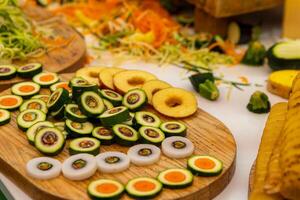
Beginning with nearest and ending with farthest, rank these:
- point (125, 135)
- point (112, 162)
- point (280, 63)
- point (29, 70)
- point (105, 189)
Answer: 1. point (105, 189)
2. point (112, 162)
3. point (125, 135)
4. point (29, 70)
5. point (280, 63)

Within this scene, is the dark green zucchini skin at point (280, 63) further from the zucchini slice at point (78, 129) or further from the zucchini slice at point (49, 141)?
the zucchini slice at point (49, 141)

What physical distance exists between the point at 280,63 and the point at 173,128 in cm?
78

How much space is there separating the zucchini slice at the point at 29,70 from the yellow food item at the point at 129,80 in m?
0.31

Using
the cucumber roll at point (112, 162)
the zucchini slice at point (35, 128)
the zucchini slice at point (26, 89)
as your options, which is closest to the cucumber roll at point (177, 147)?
the cucumber roll at point (112, 162)

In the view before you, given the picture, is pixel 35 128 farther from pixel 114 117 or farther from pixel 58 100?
pixel 114 117

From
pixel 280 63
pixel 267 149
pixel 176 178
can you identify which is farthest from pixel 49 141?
pixel 280 63

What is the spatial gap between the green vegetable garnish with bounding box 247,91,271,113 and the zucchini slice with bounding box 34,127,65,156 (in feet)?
2.52

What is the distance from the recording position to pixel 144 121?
6.51 feet

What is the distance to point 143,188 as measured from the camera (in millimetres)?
1677

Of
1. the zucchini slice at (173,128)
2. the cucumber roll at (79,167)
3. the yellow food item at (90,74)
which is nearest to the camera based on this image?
the cucumber roll at (79,167)

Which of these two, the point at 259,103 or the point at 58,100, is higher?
the point at 58,100

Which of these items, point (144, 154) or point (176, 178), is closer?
point (176, 178)

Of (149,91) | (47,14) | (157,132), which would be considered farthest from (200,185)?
(47,14)

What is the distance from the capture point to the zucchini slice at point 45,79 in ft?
7.48
